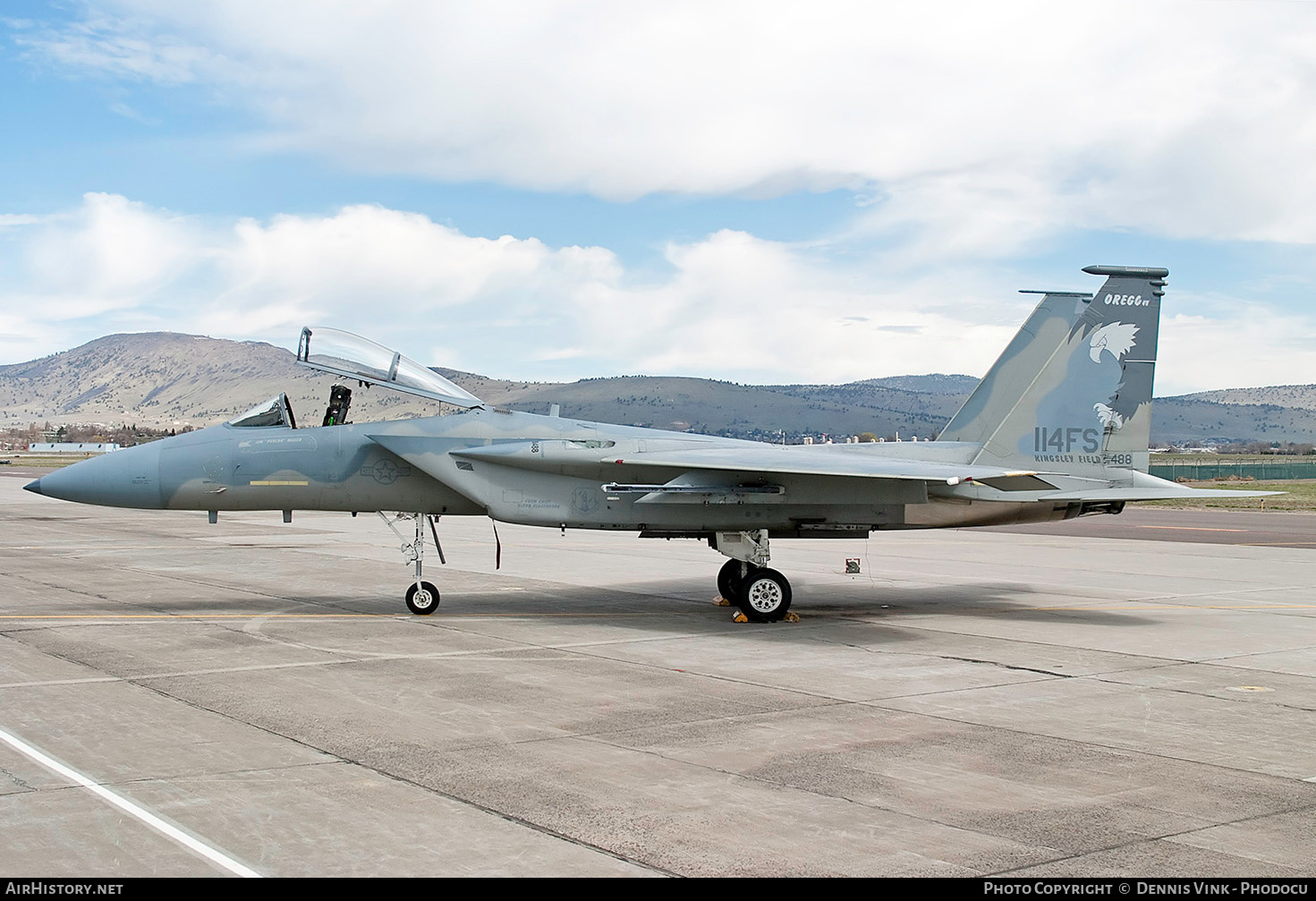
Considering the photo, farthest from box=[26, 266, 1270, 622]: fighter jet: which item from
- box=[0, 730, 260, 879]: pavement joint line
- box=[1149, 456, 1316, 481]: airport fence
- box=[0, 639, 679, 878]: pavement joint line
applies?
box=[1149, 456, 1316, 481]: airport fence

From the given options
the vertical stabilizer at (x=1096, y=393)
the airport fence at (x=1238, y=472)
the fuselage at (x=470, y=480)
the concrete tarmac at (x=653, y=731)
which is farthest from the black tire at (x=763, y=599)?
the airport fence at (x=1238, y=472)

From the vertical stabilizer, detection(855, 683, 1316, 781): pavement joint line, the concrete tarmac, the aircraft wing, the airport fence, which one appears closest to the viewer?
the concrete tarmac

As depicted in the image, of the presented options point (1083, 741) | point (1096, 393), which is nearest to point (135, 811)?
point (1083, 741)

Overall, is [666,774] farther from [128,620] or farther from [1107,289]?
[1107,289]

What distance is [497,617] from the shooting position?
46.7 ft

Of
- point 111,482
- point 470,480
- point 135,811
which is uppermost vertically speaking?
point 470,480

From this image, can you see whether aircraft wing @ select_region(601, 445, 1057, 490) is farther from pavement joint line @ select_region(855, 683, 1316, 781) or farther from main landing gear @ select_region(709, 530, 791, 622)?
pavement joint line @ select_region(855, 683, 1316, 781)

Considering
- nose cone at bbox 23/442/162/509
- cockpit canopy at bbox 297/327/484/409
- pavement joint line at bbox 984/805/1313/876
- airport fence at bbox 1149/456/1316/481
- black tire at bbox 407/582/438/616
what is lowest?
black tire at bbox 407/582/438/616

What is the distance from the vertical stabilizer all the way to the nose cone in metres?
10.9

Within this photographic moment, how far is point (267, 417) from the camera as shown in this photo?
14.3 meters

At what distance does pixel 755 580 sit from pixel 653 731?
6189mm

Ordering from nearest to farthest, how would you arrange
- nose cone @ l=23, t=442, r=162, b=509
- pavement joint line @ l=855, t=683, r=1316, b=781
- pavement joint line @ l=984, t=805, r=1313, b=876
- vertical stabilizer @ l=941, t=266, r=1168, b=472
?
pavement joint line @ l=984, t=805, r=1313, b=876, pavement joint line @ l=855, t=683, r=1316, b=781, nose cone @ l=23, t=442, r=162, b=509, vertical stabilizer @ l=941, t=266, r=1168, b=472

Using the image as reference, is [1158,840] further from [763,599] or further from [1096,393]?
[1096,393]

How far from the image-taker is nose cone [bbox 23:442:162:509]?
1365 centimetres
